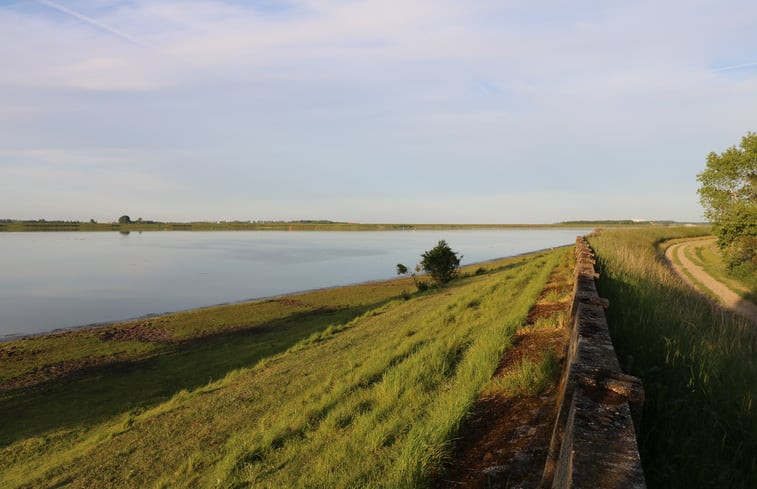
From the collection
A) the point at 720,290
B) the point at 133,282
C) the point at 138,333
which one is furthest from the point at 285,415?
the point at 133,282

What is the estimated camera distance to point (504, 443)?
13.2 feet

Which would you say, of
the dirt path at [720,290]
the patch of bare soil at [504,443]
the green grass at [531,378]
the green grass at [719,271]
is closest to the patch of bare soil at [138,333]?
the green grass at [531,378]

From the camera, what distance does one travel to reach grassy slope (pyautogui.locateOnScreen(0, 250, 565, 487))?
5047mm

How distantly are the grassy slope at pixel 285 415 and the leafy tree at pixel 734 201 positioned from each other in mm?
16184

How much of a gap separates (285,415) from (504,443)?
5160 millimetres

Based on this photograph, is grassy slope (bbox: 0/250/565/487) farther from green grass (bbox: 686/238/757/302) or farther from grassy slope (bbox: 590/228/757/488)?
green grass (bbox: 686/238/757/302)

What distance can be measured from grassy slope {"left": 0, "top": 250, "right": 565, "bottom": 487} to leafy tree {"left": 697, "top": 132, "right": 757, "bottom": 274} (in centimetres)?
1618

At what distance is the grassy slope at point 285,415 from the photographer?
16.6ft

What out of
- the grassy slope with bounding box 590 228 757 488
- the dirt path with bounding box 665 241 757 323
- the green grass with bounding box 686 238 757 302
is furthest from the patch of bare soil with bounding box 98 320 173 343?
the green grass with bounding box 686 238 757 302

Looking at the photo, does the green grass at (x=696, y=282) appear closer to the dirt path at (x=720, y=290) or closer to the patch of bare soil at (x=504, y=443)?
the dirt path at (x=720, y=290)

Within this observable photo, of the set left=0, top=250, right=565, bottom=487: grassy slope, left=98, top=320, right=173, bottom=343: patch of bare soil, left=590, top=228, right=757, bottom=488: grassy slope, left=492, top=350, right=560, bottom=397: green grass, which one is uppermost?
left=590, top=228, right=757, bottom=488: grassy slope

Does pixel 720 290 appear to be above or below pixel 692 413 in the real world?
below

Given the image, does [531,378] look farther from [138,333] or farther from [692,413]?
[138,333]

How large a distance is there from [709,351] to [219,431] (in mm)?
8665
